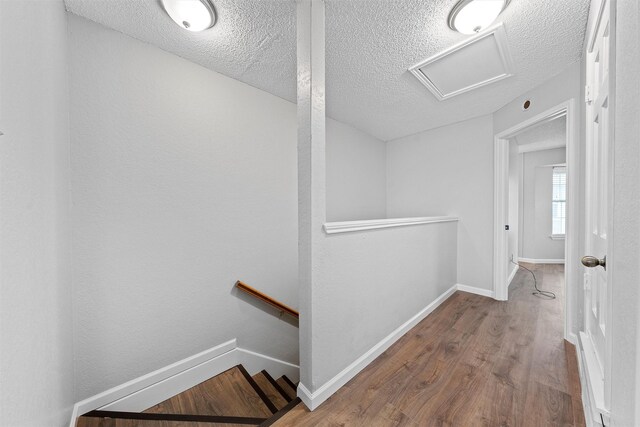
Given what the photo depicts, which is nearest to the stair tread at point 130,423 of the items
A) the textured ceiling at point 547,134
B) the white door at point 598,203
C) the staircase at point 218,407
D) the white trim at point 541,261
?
the staircase at point 218,407

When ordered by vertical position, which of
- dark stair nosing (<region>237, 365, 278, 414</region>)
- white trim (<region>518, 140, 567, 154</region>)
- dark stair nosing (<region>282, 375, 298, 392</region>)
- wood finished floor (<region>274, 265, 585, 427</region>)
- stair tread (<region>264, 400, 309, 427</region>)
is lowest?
dark stair nosing (<region>282, 375, 298, 392</region>)

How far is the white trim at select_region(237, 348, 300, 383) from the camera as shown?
214cm

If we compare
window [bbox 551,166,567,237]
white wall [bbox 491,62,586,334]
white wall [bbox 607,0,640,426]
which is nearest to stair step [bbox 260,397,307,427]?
white wall [bbox 607,0,640,426]

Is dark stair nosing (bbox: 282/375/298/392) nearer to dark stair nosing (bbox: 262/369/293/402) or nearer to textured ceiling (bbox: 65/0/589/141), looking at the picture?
dark stair nosing (bbox: 262/369/293/402)

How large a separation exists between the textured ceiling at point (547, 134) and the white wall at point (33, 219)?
4924mm

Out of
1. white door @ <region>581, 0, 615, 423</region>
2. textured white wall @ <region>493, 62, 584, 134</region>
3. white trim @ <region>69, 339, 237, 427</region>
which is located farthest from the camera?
textured white wall @ <region>493, 62, 584, 134</region>

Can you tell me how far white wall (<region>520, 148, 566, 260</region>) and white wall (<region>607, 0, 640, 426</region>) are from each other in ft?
18.6

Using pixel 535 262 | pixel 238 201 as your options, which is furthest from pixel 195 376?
pixel 535 262

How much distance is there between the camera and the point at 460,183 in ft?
10.3

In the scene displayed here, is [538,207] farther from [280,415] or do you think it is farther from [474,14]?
[280,415]

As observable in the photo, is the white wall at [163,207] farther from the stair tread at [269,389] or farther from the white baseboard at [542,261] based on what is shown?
the white baseboard at [542,261]

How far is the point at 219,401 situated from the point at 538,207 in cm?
656

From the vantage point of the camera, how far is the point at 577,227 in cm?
186

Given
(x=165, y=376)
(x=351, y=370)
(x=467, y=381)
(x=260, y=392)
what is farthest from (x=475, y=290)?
(x=165, y=376)
